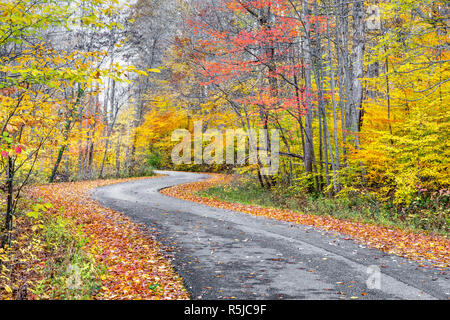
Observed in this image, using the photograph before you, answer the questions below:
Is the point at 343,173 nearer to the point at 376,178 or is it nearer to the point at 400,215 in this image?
the point at 376,178

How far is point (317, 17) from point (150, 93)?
17.7m

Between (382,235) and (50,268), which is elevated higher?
(50,268)

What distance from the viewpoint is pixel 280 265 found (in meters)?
5.88

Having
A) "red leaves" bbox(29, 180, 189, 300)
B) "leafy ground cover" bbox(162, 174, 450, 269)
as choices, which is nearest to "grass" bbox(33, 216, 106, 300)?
"red leaves" bbox(29, 180, 189, 300)

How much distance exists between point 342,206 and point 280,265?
7.35 meters

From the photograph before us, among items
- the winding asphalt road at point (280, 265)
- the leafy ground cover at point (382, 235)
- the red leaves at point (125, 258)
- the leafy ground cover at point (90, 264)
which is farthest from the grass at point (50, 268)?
the leafy ground cover at point (382, 235)

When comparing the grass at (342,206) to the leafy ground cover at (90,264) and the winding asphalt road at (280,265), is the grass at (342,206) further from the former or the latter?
the leafy ground cover at (90,264)

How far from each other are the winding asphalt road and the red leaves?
1.02 ft

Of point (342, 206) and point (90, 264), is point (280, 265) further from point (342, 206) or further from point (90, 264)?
point (342, 206)

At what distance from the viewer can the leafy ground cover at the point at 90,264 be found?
4.78 m

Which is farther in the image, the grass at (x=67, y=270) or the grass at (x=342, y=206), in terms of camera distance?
the grass at (x=342, y=206)

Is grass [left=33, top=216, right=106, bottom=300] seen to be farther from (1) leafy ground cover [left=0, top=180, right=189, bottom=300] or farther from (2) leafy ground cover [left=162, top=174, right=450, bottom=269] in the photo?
(2) leafy ground cover [left=162, top=174, right=450, bottom=269]

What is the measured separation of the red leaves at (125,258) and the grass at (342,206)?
647 centimetres

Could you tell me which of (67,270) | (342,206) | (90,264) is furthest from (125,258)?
(342,206)
